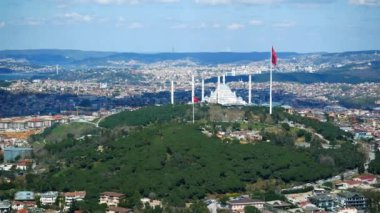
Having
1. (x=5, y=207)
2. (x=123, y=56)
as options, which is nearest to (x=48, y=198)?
(x=5, y=207)

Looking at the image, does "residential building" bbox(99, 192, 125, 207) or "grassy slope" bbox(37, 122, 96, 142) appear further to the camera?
"grassy slope" bbox(37, 122, 96, 142)

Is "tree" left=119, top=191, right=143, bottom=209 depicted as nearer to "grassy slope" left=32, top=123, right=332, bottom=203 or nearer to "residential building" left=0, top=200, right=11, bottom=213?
"grassy slope" left=32, top=123, right=332, bottom=203

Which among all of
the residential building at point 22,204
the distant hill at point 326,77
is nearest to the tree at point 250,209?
the residential building at point 22,204

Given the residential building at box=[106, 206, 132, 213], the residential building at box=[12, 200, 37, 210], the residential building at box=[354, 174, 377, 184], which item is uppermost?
the residential building at box=[354, 174, 377, 184]

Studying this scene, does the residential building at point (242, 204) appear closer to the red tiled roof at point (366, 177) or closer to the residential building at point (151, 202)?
the residential building at point (151, 202)

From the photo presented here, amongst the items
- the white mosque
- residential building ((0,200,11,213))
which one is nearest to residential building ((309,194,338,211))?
residential building ((0,200,11,213))
